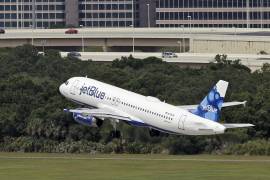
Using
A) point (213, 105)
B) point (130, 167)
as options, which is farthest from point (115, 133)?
point (130, 167)

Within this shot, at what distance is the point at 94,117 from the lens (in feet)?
384

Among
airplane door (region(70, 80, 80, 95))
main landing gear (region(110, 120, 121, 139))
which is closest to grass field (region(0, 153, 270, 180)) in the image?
main landing gear (region(110, 120, 121, 139))

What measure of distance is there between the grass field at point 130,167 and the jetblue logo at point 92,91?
9.57m

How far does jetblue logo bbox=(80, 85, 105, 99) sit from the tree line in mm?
3797

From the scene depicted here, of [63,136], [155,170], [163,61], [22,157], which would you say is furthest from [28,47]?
[155,170]

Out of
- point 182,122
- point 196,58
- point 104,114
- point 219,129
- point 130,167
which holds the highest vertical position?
point 196,58

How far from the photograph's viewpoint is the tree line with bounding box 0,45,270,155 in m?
116

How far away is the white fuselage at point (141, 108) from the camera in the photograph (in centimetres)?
10844

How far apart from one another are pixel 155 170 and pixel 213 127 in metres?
14.9

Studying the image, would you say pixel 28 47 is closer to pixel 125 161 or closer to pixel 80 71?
pixel 80 71

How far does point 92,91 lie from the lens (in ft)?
390

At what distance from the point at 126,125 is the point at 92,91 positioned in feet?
14.4

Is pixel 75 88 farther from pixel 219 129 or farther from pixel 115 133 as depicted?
pixel 219 129

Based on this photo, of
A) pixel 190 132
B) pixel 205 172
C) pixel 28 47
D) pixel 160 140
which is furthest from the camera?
pixel 28 47
